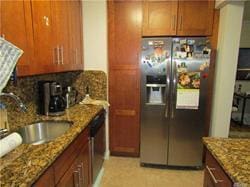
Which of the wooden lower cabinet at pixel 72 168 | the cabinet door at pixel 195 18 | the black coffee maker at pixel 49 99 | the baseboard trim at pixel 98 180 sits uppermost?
the cabinet door at pixel 195 18

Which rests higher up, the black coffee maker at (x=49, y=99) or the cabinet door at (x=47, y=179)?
the black coffee maker at (x=49, y=99)

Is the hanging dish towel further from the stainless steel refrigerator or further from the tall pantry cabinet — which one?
the tall pantry cabinet

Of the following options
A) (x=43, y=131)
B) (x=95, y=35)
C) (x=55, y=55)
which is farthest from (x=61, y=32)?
(x=43, y=131)

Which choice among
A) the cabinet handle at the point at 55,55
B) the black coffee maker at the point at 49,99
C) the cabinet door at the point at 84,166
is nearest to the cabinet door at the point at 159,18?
the cabinet handle at the point at 55,55

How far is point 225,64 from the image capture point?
2.50 m

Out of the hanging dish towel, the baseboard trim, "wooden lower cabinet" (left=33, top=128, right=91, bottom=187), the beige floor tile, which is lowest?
the beige floor tile

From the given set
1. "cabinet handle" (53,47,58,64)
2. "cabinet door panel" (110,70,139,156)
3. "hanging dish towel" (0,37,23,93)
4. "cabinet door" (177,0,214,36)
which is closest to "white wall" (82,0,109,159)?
"cabinet door panel" (110,70,139,156)

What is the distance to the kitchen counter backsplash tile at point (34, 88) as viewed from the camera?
1.73 m

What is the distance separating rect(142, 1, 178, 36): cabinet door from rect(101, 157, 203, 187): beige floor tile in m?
1.85

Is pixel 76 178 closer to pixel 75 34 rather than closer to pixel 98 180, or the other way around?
pixel 98 180

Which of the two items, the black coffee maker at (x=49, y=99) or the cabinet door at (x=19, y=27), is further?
the black coffee maker at (x=49, y=99)

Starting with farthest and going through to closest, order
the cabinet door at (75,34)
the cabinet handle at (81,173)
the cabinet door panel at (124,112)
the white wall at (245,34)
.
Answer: the white wall at (245,34), the cabinet door panel at (124,112), the cabinet door at (75,34), the cabinet handle at (81,173)

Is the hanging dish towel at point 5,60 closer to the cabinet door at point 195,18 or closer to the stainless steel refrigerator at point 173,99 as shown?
the stainless steel refrigerator at point 173,99

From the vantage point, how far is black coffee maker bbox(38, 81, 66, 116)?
80.2 inches
